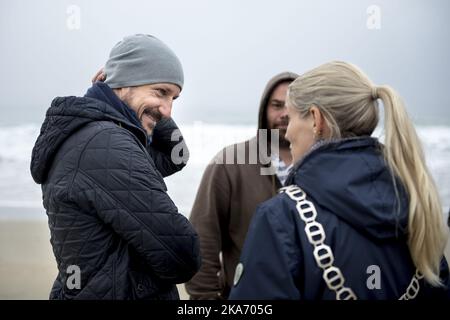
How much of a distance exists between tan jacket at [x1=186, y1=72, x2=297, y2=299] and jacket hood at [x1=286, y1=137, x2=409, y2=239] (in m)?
1.36

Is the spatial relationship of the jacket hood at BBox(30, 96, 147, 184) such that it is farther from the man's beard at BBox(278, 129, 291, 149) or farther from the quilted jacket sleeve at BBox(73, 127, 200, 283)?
the man's beard at BBox(278, 129, 291, 149)

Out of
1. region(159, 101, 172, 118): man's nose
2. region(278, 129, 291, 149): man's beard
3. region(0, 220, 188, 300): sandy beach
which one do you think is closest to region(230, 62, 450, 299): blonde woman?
region(159, 101, 172, 118): man's nose

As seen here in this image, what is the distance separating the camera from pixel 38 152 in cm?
206

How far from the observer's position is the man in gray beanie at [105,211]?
193 centimetres

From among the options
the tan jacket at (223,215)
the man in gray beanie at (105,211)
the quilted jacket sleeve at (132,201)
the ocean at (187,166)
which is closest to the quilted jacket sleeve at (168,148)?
the tan jacket at (223,215)

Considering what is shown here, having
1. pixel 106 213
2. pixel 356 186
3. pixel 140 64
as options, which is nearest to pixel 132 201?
pixel 106 213

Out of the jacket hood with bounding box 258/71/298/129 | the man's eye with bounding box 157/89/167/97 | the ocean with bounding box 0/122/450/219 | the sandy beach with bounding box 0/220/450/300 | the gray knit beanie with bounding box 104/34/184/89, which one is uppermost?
the gray knit beanie with bounding box 104/34/184/89

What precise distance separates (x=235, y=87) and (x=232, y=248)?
19.9 metres

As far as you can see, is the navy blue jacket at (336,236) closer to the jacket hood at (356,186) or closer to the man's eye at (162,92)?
the jacket hood at (356,186)

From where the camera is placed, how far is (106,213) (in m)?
1.92

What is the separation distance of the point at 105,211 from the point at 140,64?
63 centimetres

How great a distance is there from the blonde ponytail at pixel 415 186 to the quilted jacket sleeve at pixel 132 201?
0.72 m

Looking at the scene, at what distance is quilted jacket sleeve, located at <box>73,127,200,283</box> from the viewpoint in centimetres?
192
